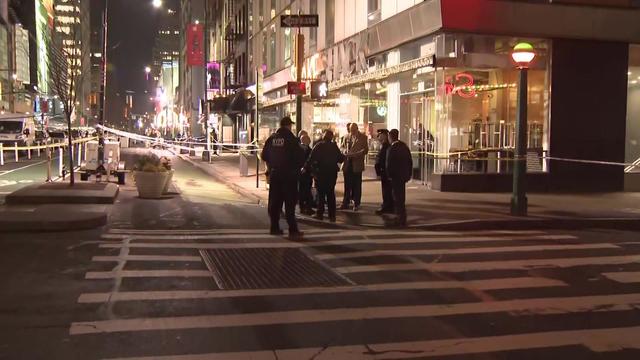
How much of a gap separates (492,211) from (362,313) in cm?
810

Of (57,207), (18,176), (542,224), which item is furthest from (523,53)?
(18,176)

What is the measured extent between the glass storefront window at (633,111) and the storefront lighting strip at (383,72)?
20.5 ft

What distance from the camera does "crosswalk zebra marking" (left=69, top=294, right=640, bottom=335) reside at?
234 inches

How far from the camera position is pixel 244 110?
47.7 meters

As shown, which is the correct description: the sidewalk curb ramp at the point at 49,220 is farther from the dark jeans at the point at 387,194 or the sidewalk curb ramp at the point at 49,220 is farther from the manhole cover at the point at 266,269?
the dark jeans at the point at 387,194

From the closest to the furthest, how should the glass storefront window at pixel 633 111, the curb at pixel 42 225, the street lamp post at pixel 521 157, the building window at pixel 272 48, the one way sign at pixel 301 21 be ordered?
the curb at pixel 42 225 < the street lamp post at pixel 521 157 < the one way sign at pixel 301 21 < the glass storefront window at pixel 633 111 < the building window at pixel 272 48

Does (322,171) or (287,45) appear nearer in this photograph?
(322,171)

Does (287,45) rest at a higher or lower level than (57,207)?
higher

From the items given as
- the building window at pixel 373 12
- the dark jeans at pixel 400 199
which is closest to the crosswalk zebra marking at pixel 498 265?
the dark jeans at pixel 400 199

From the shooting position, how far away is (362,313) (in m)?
6.48

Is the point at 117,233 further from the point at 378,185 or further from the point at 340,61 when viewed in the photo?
the point at 340,61

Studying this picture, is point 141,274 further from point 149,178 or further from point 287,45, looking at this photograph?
point 287,45

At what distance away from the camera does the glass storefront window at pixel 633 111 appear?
774 inches

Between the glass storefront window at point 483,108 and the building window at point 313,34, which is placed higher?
the building window at point 313,34
